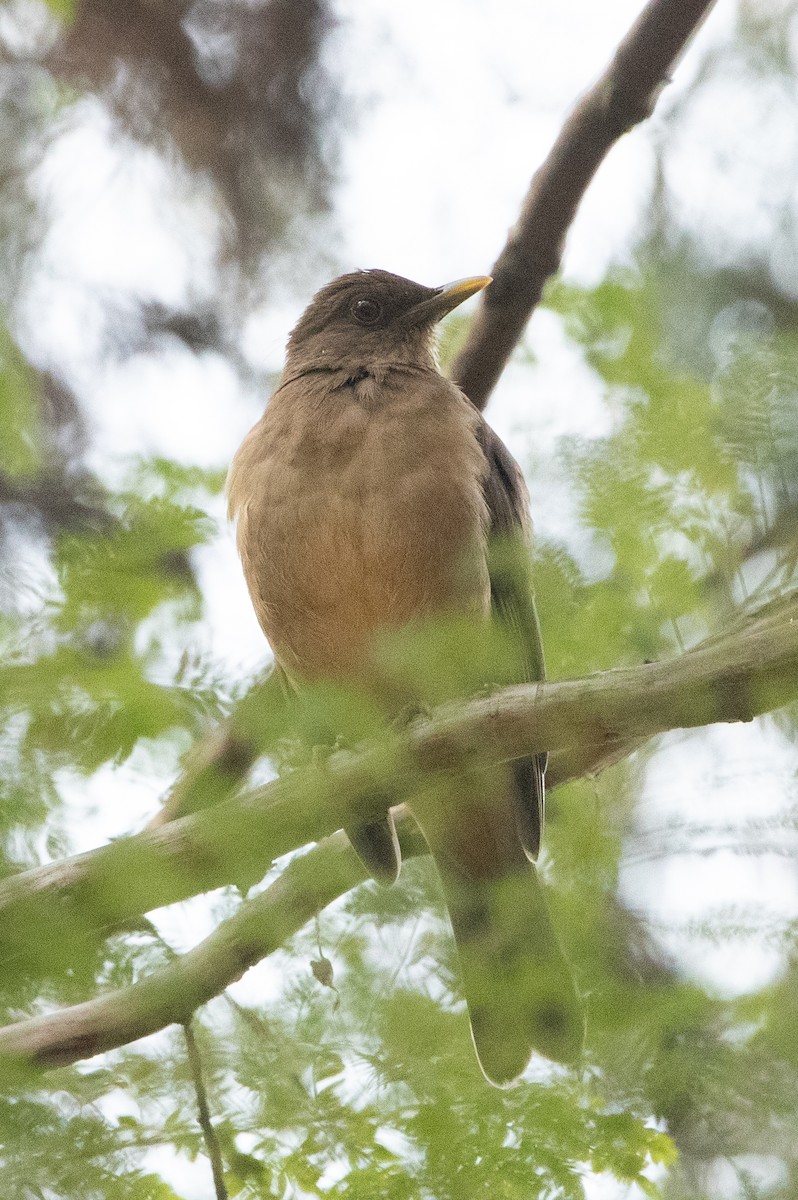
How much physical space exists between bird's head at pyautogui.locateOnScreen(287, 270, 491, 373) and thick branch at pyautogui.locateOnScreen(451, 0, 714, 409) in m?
0.40

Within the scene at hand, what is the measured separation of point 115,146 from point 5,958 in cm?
559

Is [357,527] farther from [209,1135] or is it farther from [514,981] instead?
[209,1135]

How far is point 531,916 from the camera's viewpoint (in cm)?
309

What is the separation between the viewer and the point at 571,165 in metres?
5.41

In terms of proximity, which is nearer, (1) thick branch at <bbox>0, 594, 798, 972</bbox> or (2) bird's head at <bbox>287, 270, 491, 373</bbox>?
(1) thick branch at <bbox>0, 594, 798, 972</bbox>

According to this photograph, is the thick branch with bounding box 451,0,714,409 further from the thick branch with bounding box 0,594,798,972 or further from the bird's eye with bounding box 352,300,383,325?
the thick branch with bounding box 0,594,798,972

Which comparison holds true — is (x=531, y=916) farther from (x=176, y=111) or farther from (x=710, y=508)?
A: (x=176, y=111)

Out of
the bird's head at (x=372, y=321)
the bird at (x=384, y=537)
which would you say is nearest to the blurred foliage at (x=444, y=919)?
the bird at (x=384, y=537)

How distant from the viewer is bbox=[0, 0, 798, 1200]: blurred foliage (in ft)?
8.41

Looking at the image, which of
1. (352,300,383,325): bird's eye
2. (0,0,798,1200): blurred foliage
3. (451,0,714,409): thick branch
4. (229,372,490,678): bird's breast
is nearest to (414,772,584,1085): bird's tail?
(0,0,798,1200): blurred foliage

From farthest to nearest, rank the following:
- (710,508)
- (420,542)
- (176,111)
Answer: (176,111) < (420,542) < (710,508)

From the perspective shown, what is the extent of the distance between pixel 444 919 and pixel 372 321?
132 inches

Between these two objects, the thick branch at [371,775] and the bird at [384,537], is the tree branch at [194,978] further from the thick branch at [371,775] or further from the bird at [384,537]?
the bird at [384,537]

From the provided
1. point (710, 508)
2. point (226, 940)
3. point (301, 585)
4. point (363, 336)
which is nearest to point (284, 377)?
point (363, 336)
